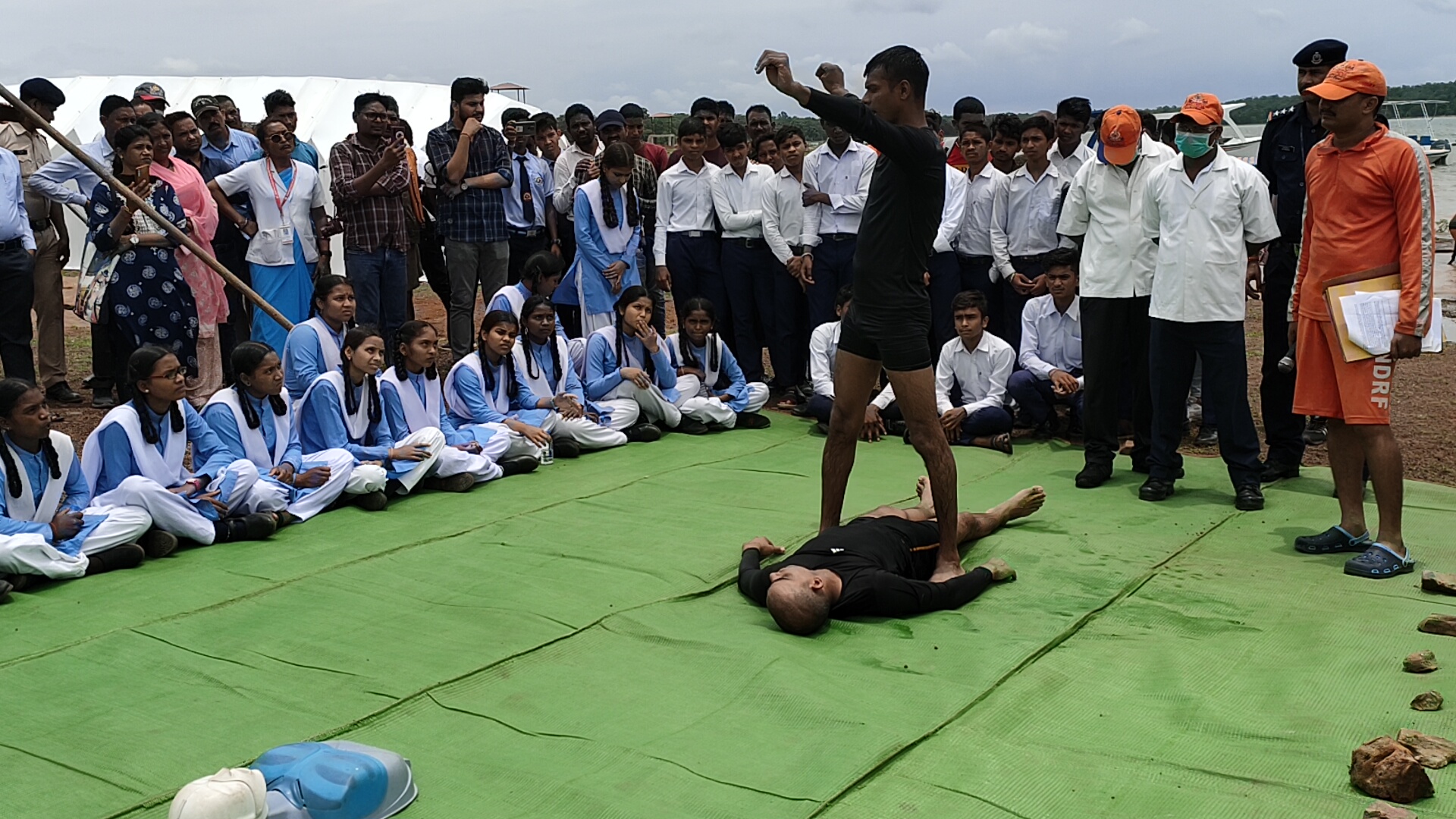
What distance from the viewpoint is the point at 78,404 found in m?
7.90

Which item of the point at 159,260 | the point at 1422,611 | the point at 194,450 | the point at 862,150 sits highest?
the point at 862,150

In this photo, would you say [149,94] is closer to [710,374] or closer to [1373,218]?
[710,374]

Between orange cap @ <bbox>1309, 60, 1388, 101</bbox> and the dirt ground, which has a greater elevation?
orange cap @ <bbox>1309, 60, 1388, 101</bbox>

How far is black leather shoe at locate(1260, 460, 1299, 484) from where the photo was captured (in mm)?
6234

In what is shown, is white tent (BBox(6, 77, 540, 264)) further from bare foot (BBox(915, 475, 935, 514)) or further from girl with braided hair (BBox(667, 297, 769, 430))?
bare foot (BBox(915, 475, 935, 514))

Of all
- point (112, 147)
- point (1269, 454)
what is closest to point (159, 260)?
point (112, 147)

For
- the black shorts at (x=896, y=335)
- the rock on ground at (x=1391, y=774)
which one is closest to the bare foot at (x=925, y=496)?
the black shorts at (x=896, y=335)

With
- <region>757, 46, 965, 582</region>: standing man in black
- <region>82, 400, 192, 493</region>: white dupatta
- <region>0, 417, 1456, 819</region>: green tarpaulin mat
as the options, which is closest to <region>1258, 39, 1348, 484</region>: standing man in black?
Answer: <region>0, 417, 1456, 819</region>: green tarpaulin mat

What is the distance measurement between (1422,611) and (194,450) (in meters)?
4.74

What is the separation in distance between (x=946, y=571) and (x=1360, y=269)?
1.97 meters

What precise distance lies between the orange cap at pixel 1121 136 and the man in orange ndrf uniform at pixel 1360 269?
1.14 meters

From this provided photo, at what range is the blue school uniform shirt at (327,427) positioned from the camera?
6.04 m

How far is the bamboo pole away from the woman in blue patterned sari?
0.12m

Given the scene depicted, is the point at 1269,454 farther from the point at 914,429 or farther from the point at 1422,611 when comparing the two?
the point at 914,429
